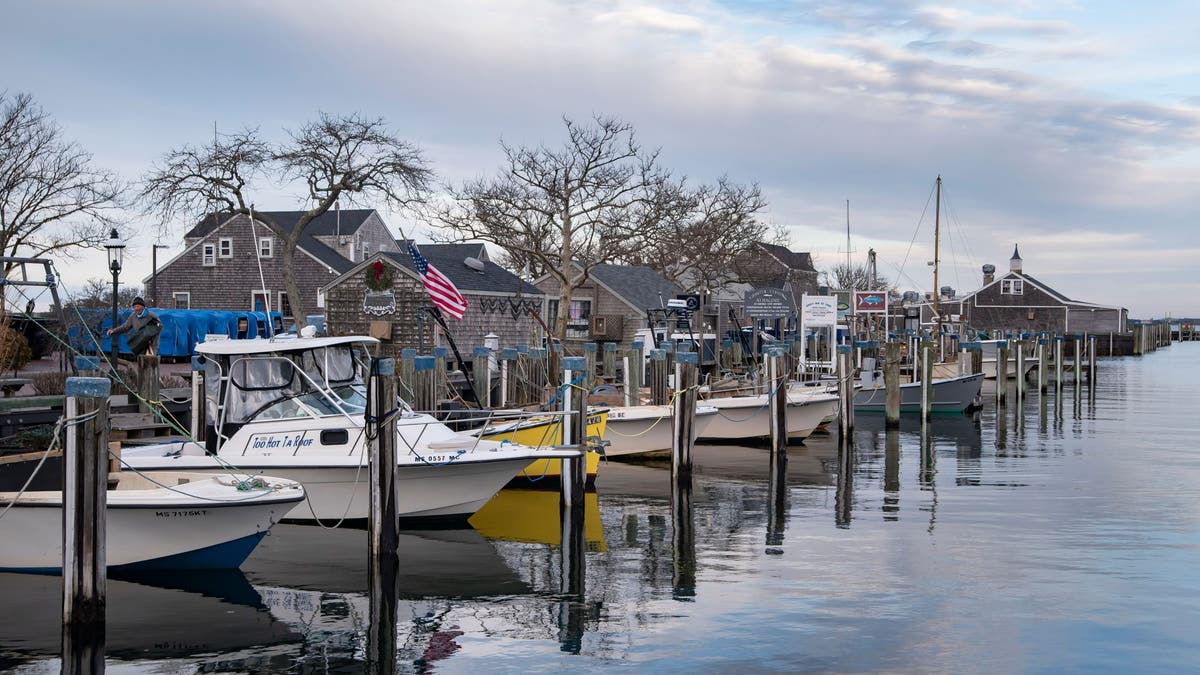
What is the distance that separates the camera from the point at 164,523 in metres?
12.6

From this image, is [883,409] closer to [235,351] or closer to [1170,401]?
[1170,401]

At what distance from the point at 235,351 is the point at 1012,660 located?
34.7ft

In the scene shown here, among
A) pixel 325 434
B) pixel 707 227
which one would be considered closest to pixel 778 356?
pixel 325 434

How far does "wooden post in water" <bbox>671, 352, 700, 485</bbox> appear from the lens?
20406 millimetres

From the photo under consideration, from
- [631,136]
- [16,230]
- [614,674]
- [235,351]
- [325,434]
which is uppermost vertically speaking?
[631,136]

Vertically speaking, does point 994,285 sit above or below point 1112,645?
above

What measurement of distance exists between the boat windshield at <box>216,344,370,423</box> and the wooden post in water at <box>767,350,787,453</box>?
1134 cm

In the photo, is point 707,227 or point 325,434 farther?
point 707,227

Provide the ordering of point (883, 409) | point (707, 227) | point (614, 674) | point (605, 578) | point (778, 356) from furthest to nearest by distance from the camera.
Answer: point (707, 227) < point (883, 409) < point (778, 356) < point (605, 578) < point (614, 674)

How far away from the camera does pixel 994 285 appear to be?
110812 mm

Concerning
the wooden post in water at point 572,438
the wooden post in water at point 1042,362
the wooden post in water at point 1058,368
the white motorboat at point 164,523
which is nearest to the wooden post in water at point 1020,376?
the wooden post in water at point 1042,362

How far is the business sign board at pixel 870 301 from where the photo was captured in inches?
1323

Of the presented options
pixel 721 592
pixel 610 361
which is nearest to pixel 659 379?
pixel 610 361

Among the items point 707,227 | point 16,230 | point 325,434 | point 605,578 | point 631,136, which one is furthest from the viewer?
point 707,227
